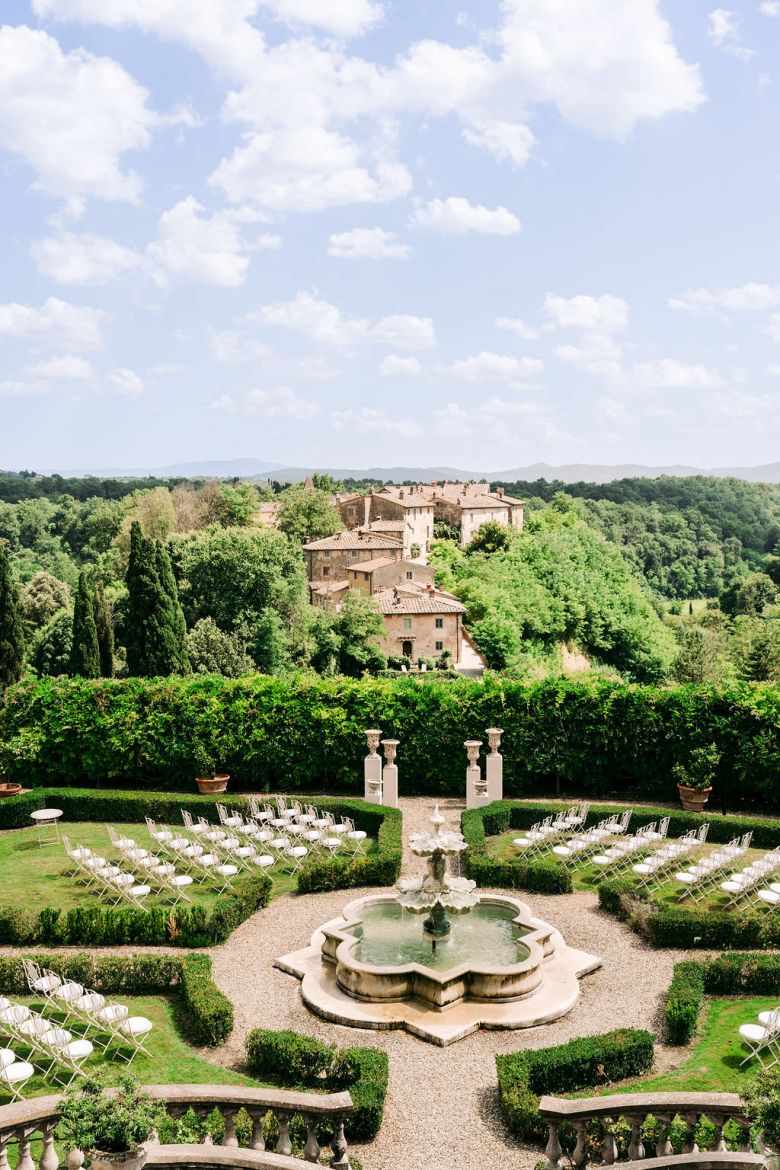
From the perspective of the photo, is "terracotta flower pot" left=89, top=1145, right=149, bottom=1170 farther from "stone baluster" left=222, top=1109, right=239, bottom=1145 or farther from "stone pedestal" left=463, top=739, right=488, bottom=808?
"stone pedestal" left=463, top=739, right=488, bottom=808

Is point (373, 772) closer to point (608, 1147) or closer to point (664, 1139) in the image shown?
point (608, 1147)

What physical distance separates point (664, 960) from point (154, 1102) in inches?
411

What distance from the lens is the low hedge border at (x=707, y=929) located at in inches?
650

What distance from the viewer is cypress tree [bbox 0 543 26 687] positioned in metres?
40.7

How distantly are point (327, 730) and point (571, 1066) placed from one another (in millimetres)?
15713

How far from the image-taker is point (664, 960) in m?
16.4

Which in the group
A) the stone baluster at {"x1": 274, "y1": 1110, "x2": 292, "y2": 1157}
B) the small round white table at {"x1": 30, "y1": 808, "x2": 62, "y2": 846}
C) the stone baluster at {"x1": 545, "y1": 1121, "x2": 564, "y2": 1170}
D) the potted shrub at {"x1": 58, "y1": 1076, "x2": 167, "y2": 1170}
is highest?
the potted shrub at {"x1": 58, "y1": 1076, "x2": 167, "y2": 1170}

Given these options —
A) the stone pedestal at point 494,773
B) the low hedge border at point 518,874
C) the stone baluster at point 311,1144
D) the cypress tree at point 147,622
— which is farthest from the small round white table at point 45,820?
the cypress tree at point 147,622

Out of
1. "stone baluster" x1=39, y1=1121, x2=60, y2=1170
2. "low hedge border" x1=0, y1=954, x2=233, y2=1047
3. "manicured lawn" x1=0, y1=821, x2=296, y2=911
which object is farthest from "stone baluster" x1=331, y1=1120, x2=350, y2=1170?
"manicured lawn" x1=0, y1=821, x2=296, y2=911

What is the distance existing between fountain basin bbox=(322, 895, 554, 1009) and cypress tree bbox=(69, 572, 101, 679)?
2990 centimetres

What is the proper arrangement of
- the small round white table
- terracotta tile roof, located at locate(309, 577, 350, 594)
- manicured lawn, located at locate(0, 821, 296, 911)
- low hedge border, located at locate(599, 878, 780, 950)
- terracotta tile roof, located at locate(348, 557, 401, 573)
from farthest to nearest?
terracotta tile roof, located at locate(348, 557, 401, 573)
terracotta tile roof, located at locate(309, 577, 350, 594)
the small round white table
manicured lawn, located at locate(0, 821, 296, 911)
low hedge border, located at locate(599, 878, 780, 950)

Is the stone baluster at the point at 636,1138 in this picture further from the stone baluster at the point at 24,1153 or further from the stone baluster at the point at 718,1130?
the stone baluster at the point at 24,1153

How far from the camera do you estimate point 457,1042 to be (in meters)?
13.8

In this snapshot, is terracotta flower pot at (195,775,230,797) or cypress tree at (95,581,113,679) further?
cypress tree at (95,581,113,679)
